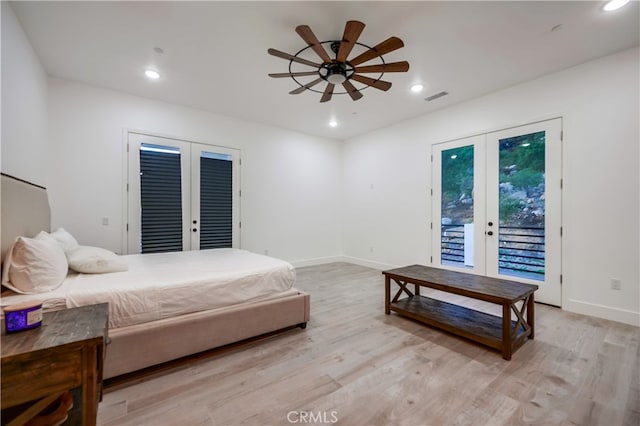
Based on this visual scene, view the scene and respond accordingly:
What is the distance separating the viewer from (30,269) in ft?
5.91

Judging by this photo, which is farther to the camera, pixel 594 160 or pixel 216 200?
pixel 216 200

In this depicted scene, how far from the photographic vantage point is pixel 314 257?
6.27 metres

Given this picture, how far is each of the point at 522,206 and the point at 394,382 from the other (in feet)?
10.5

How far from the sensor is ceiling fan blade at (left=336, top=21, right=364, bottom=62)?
211cm

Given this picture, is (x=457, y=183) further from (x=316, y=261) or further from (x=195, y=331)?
(x=195, y=331)

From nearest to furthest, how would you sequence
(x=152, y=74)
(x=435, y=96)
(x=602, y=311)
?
1. (x=602, y=311)
2. (x=152, y=74)
3. (x=435, y=96)

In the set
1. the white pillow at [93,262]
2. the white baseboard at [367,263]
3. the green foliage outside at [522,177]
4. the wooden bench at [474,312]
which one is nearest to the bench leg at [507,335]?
the wooden bench at [474,312]

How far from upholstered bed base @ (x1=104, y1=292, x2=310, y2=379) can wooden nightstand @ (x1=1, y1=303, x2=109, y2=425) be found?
616mm

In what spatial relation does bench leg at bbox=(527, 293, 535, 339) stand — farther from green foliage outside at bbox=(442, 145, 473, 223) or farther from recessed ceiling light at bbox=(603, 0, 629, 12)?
recessed ceiling light at bbox=(603, 0, 629, 12)

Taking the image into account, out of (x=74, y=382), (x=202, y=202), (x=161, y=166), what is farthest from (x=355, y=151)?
(x=74, y=382)

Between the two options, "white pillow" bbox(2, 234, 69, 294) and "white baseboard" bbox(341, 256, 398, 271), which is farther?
"white baseboard" bbox(341, 256, 398, 271)

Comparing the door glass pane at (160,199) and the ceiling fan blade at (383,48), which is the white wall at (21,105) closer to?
the door glass pane at (160,199)

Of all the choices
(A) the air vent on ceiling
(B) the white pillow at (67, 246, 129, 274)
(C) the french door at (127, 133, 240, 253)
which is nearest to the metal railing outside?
(A) the air vent on ceiling

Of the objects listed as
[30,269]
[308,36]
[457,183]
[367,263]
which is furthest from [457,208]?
[30,269]
